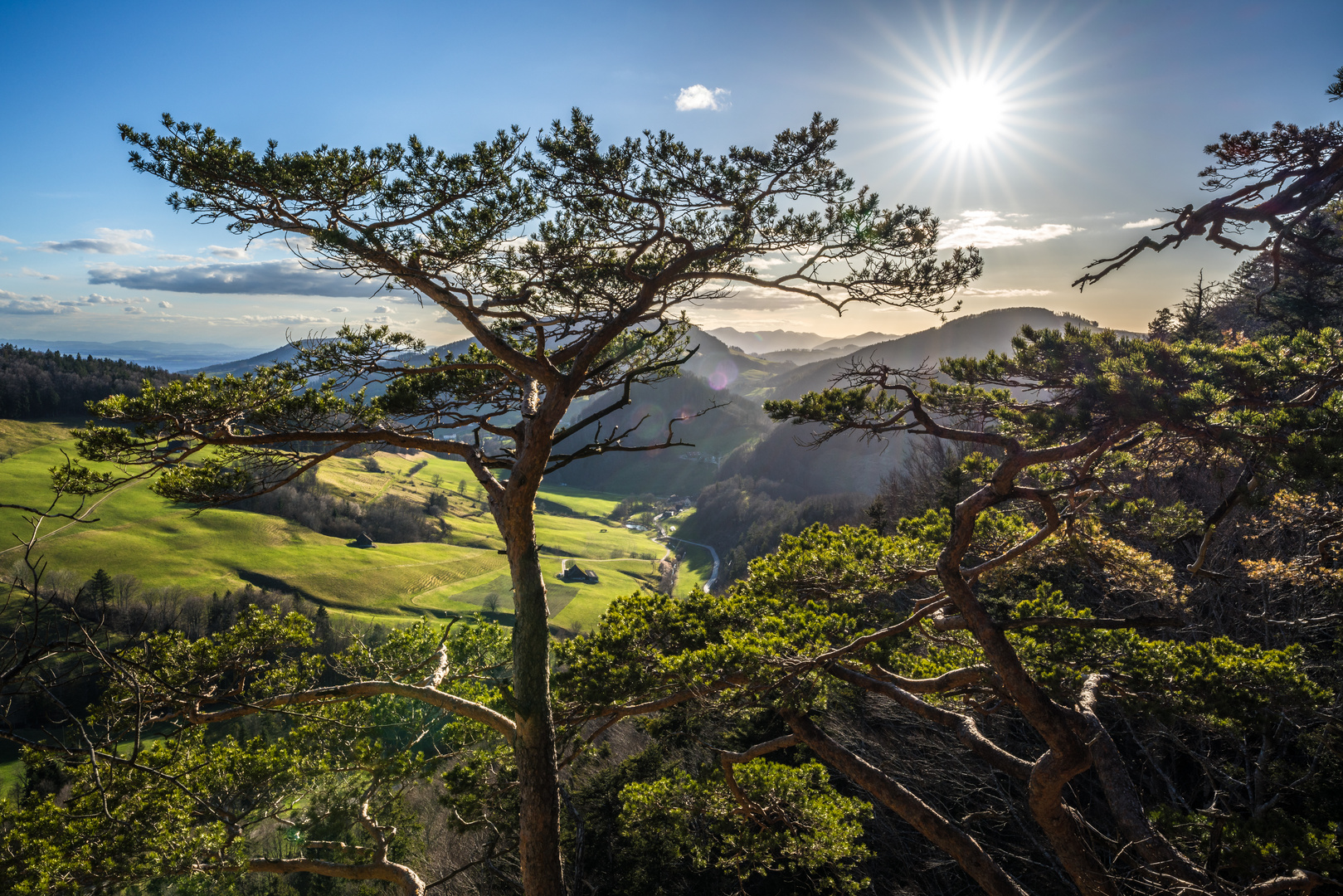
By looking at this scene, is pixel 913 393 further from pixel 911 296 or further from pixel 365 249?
pixel 365 249

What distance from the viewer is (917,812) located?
7984mm

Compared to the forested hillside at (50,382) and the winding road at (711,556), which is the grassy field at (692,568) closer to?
the winding road at (711,556)

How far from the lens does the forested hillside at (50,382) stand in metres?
74.9

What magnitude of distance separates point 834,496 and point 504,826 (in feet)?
238

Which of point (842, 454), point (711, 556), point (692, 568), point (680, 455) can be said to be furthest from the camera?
point (680, 455)

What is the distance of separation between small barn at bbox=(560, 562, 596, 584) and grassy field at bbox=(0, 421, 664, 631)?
152 cm

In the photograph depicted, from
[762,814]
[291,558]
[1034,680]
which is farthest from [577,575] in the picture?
[1034,680]

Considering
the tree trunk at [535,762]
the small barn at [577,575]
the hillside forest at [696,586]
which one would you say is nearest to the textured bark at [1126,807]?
the hillside forest at [696,586]

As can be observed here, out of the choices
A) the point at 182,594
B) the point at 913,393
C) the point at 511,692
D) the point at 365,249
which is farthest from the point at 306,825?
the point at 182,594

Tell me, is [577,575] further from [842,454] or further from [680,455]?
[680,455]

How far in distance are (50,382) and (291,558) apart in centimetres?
4509

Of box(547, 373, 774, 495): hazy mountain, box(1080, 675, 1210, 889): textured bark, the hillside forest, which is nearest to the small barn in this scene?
the hillside forest

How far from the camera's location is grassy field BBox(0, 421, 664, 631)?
202ft

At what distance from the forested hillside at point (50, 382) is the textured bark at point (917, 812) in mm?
91395
